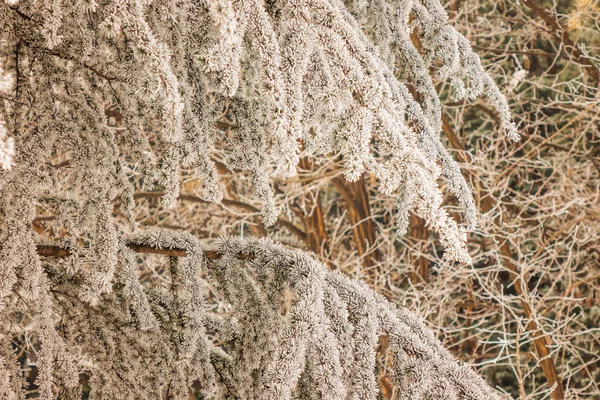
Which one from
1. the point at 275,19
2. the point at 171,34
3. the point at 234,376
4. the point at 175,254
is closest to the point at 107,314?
the point at 175,254

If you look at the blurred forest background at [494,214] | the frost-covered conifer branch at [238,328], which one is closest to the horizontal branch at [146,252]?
the frost-covered conifer branch at [238,328]

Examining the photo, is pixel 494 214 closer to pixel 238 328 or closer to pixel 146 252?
pixel 238 328

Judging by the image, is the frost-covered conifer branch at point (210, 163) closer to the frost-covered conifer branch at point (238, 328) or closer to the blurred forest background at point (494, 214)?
the frost-covered conifer branch at point (238, 328)

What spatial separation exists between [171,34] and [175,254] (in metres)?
0.62

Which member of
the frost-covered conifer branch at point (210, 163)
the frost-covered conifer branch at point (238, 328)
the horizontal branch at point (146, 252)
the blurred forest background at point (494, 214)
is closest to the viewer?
the frost-covered conifer branch at point (210, 163)

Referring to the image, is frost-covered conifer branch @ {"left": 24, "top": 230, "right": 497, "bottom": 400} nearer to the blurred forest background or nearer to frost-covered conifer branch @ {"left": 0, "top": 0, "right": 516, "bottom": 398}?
frost-covered conifer branch @ {"left": 0, "top": 0, "right": 516, "bottom": 398}

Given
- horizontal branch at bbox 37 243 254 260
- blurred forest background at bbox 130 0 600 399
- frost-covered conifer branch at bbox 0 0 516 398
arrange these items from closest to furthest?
frost-covered conifer branch at bbox 0 0 516 398 < horizontal branch at bbox 37 243 254 260 < blurred forest background at bbox 130 0 600 399

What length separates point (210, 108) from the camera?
1673mm

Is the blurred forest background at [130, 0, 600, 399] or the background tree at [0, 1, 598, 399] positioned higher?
the background tree at [0, 1, 598, 399]

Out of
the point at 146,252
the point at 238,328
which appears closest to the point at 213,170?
the point at 146,252

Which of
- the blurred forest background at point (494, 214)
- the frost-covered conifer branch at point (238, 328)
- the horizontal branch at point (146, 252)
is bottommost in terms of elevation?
the blurred forest background at point (494, 214)

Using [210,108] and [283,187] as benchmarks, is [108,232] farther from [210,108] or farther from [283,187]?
[283,187]

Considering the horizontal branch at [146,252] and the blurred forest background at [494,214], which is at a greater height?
the horizontal branch at [146,252]

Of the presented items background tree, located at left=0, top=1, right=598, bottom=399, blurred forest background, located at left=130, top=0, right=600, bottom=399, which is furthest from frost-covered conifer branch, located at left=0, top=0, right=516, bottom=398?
Result: blurred forest background, located at left=130, top=0, right=600, bottom=399
